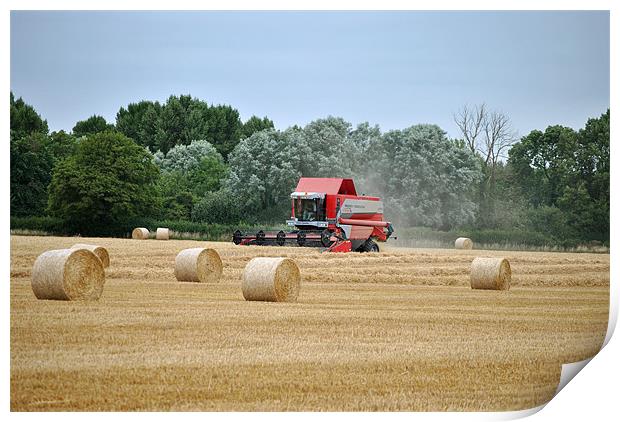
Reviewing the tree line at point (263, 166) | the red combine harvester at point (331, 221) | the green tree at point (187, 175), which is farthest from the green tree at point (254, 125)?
the red combine harvester at point (331, 221)

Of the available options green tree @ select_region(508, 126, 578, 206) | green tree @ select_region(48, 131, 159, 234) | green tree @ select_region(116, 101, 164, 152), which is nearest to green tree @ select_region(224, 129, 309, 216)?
green tree @ select_region(116, 101, 164, 152)

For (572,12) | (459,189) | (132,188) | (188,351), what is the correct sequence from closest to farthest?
(188,351) < (572,12) < (132,188) < (459,189)

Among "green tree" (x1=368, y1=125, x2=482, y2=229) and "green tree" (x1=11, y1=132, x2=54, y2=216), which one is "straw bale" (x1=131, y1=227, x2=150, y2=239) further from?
"green tree" (x1=368, y1=125, x2=482, y2=229)

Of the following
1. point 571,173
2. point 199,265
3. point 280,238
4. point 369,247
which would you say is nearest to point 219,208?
point 199,265

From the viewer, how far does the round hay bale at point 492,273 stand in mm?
16625

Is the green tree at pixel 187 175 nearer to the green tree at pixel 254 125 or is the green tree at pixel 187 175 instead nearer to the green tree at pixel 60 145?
the green tree at pixel 254 125

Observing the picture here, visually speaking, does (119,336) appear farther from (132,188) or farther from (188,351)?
(132,188)

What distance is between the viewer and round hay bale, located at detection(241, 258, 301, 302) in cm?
1400

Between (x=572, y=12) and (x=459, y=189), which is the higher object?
(x=572, y=12)

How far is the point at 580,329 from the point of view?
12.5 m

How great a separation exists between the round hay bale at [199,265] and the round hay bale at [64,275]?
12.1 ft

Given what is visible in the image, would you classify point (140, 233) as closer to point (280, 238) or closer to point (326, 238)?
point (280, 238)

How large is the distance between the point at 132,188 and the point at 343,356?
422 centimetres
